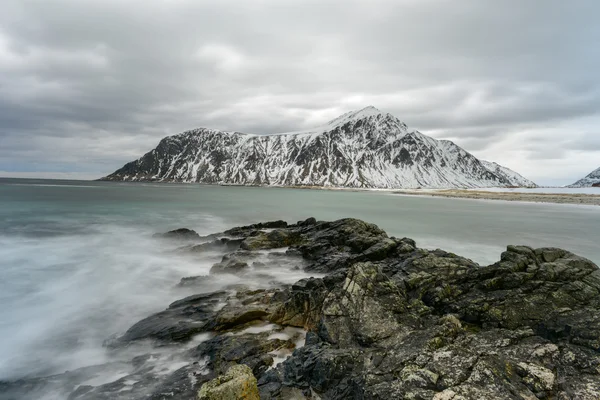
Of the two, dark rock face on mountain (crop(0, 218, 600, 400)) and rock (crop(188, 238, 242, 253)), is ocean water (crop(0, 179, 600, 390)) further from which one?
dark rock face on mountain (crop(0, 218, 600, 400))

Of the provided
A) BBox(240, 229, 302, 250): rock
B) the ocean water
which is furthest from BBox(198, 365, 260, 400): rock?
BBox(240, 229, 302, 250): rock

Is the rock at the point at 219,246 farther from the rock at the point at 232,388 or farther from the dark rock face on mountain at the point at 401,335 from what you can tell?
the rock at the point at 232,388

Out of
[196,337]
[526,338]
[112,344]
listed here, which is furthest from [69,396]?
[526,338]

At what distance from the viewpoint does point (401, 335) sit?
30.0ft

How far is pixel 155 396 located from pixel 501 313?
35.1ft

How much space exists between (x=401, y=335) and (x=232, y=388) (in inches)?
199

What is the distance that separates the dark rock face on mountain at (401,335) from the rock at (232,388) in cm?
9

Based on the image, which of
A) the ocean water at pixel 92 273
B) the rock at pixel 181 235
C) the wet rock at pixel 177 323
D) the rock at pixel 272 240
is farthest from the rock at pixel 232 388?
the rock at pixel 181 235

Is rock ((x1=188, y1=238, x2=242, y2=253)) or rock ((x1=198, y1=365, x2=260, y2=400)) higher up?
rock ((x1=198, y1=365, x2=260, y2=400))

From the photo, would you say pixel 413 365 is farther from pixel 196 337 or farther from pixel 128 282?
pixel 128 282

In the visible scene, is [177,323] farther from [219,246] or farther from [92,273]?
[219,246]

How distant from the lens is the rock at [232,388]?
21.7 feet

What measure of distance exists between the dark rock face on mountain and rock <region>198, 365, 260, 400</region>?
0.09m

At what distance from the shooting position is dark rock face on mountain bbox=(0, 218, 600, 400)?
252 inches
